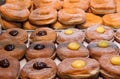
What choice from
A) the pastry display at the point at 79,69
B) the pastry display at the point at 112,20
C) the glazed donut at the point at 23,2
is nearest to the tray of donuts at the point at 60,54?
the pastry display at the point at 79,69

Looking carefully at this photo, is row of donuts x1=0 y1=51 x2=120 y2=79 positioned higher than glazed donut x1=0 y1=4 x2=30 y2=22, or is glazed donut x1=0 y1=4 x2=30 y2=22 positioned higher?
glazed donut x1=0 y1=4 x2=30 y2=22

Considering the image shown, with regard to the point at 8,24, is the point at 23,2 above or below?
above

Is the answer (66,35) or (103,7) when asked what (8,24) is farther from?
(103,7)

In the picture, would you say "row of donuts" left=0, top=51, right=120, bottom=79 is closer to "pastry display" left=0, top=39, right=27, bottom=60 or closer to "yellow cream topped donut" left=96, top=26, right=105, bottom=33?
"pastry display" left=0, top=39, right=27, bottom=60

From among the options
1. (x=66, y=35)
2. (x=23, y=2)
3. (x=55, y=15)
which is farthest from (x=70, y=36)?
(x=23, y=2)

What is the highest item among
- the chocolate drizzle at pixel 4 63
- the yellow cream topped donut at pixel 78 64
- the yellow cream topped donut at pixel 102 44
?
the yellow cream topped donut at pixel 78 64

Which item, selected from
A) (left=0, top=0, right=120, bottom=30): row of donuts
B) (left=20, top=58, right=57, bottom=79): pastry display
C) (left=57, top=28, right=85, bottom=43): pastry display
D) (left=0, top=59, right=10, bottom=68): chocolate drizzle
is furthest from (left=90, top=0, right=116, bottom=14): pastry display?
(left=0, top=59, right=10, bottom=68): chocolate drizzle

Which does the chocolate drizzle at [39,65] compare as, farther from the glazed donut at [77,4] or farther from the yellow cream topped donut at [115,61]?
the glazed donut at [77,4]
